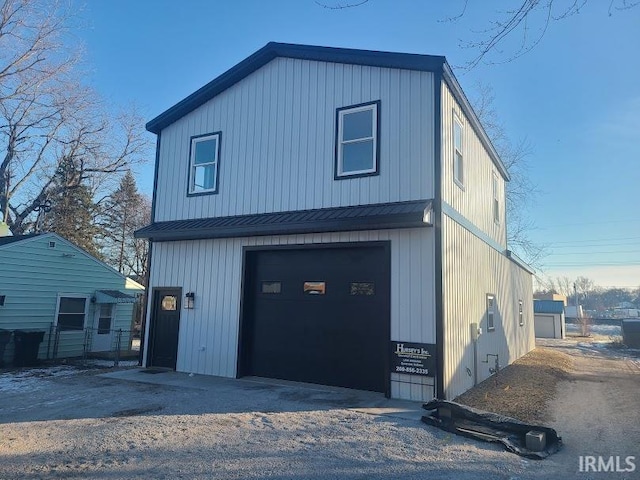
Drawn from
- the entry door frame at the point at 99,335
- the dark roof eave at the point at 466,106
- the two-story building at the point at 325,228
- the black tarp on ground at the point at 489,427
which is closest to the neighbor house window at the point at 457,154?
the two-story building at the point at 325,228

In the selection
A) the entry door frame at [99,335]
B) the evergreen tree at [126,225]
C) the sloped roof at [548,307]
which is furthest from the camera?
the sloped roof at [548,307]

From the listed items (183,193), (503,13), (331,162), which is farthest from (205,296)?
(503,13)

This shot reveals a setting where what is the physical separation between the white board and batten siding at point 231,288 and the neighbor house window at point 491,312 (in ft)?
14.8

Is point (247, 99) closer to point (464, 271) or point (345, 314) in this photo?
point (345, 314)

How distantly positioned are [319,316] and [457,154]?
441 cm

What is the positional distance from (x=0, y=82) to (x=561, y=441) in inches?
1008

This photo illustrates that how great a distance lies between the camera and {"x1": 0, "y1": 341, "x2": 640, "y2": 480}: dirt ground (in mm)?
4469

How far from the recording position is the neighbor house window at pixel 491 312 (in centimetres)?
1145

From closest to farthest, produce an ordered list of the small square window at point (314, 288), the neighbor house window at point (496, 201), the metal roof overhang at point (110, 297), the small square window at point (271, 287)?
the small square window at point (314, 288), the small square window at point (271, 287), the neighbor house window at point (496, 201), the metal roof overhang at point (110, 297)


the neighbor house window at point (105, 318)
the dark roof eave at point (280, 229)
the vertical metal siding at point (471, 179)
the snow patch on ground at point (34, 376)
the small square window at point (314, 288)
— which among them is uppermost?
the vertical metal siding at point (471, 179)

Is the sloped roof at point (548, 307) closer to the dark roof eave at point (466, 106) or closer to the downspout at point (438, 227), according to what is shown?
the dark roof eave at point (466, 106)

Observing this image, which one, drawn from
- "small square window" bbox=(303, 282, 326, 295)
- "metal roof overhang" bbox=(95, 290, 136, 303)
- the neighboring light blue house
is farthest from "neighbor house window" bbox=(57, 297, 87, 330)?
"small square window" bbox=(303, 282, 326, 295)

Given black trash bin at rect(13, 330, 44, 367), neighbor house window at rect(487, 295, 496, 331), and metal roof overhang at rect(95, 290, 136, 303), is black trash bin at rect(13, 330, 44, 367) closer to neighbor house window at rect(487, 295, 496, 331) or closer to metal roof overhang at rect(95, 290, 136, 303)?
metal roof overhang at rect(95, 290, 136, 303)

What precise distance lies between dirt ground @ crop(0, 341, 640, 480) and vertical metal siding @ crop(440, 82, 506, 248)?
13.3 ft
